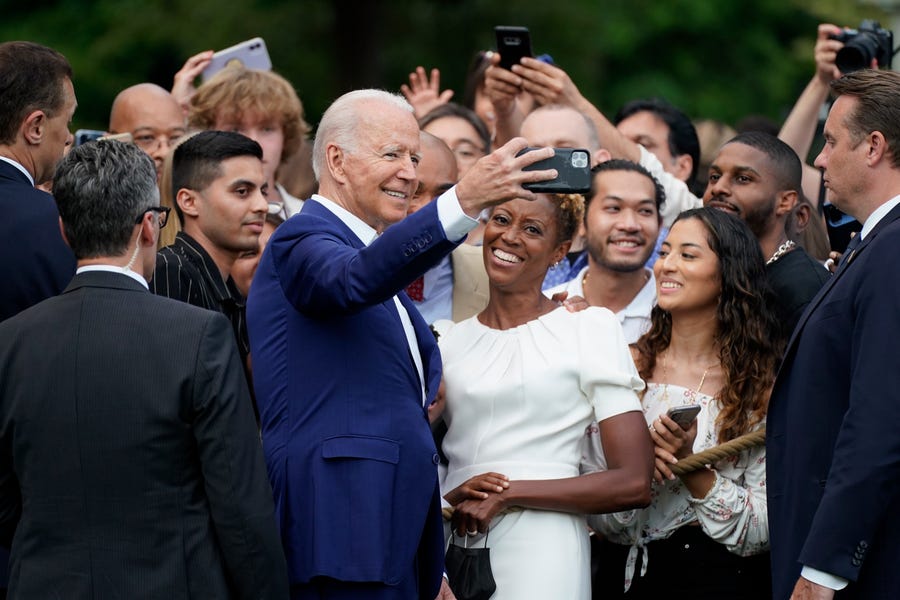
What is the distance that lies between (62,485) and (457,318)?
262 cm

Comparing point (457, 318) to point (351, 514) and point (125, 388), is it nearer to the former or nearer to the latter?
point (351, 514)

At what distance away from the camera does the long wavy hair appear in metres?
4.87

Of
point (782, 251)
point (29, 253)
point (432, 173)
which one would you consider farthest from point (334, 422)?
point (432, 173)

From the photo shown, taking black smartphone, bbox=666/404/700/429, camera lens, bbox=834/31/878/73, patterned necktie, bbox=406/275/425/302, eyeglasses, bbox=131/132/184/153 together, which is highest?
camera lens, bbox=834/31/878/73

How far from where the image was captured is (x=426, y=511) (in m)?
4.08

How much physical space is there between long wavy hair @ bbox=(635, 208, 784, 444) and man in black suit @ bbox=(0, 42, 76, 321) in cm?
218

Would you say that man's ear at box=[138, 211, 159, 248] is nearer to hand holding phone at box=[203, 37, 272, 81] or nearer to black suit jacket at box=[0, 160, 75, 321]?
black suit jacket at box=[0, 160, 75, 321]

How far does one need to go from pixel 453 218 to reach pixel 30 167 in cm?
178

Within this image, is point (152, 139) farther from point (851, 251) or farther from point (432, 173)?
point (851, 251)

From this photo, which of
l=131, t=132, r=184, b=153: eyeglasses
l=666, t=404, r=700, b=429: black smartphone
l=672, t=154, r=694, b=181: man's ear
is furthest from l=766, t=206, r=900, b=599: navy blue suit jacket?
l=131, t=132, r=184, b=153: eyeglasses

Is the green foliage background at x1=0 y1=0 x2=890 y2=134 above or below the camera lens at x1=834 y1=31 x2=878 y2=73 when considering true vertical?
above

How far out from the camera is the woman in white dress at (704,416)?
4746 mm

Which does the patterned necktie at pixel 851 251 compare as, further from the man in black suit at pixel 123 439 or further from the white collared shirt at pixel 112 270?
the white collared shirt at pixel 112 270

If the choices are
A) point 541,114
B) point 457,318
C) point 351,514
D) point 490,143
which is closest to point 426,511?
point 351,514
